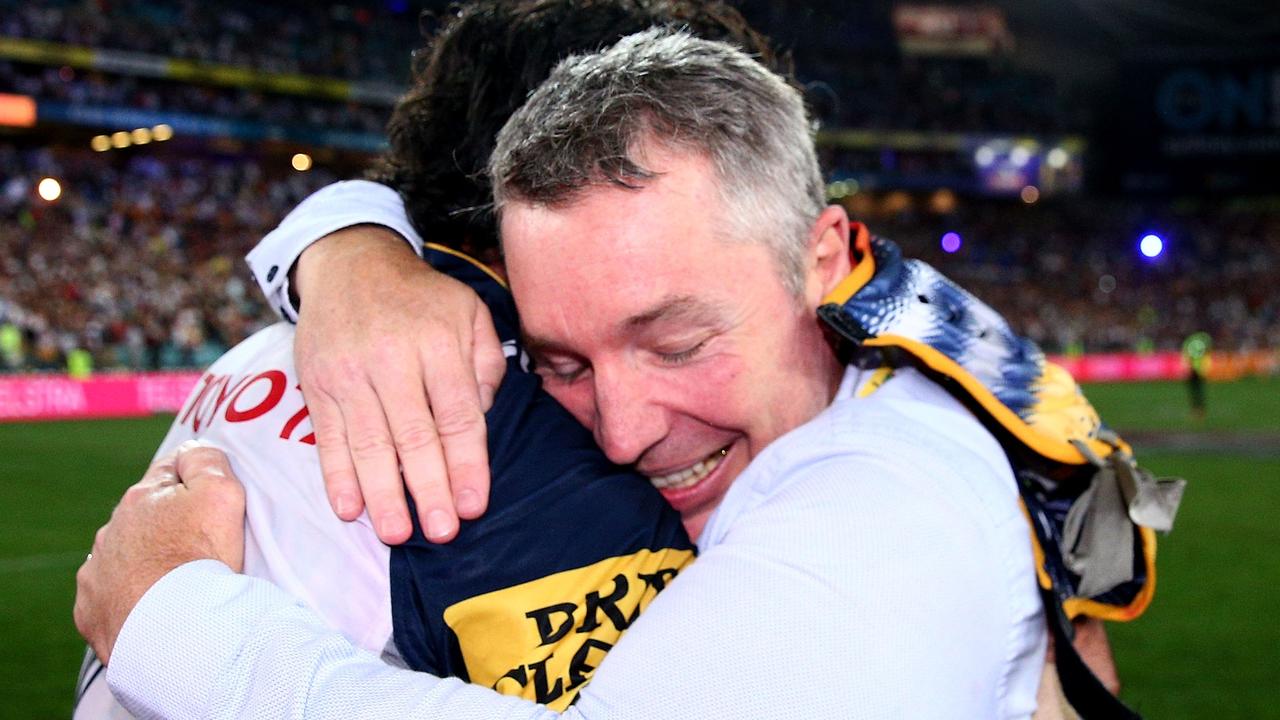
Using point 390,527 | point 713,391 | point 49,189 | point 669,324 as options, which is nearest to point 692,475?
point 713,391

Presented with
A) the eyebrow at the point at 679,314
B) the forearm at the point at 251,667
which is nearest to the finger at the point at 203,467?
the forearm at the point at 251,667

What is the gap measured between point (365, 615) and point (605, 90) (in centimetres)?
89

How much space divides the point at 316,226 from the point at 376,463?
0.91 metres

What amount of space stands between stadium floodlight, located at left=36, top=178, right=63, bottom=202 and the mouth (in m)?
28.1

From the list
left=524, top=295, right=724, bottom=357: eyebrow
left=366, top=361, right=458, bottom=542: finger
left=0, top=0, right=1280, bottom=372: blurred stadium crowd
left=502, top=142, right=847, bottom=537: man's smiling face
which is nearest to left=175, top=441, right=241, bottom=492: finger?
left=366, top=361, right=458, bottom=542: finger

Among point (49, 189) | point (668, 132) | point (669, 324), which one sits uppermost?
point (668, 132)

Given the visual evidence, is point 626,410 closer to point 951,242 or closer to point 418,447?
point 418,447

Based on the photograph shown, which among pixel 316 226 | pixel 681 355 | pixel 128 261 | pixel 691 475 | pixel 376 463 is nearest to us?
pixel 376 463

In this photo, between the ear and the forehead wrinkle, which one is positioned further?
the ear

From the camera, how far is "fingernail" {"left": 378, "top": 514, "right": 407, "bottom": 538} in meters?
1.64

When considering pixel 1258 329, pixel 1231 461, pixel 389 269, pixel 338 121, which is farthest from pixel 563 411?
pixel 1258 329

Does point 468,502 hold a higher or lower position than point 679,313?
lower

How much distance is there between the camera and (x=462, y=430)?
69.1 inches

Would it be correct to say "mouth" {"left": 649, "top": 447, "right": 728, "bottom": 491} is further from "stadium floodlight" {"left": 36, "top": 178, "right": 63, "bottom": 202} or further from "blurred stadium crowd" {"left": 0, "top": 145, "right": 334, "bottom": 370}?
"stadium floodlight" {"left": 36, "top": 178, "right": 63, "bottom": 202}
